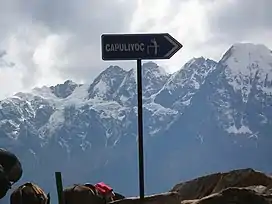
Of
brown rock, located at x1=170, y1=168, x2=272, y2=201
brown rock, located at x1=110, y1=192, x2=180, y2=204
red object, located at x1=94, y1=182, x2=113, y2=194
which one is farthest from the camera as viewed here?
brown rock, located at x1=170, y1=168, x2=272, y2=201

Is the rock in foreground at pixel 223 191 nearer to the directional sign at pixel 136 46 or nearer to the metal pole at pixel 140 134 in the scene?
the metal pole at pixel 140 134

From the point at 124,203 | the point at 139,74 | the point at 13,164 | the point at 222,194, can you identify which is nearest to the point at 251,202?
the point at 222,194

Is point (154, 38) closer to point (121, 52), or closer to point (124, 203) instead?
point (121, 52)

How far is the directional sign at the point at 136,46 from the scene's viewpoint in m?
14.2

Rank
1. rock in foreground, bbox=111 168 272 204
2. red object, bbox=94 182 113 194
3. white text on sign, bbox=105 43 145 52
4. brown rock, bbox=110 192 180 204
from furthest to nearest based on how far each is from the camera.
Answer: red object, bbox=94 182 113 194, brown rock, bbox=110 192 180 204, rock in foreground, bbox=111 168 272 204, white text on sign, bbox=105 43 145 52

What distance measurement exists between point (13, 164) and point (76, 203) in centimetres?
361

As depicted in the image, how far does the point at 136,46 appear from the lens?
46.7 ft

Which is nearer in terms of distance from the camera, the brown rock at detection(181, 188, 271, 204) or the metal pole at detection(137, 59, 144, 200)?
the metal pole at detection(137, 59, 144, 200)

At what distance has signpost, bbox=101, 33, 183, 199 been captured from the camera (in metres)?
14.2

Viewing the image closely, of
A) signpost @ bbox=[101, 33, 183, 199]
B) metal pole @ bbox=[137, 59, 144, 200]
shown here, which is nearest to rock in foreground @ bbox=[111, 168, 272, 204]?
metal pole @ bbox=[137, 59, 144, 200]

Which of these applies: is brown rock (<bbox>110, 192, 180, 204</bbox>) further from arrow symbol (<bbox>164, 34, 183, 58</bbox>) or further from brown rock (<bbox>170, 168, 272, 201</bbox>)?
brown rock (<bbox>170, 168, 272, 201</bbox>)

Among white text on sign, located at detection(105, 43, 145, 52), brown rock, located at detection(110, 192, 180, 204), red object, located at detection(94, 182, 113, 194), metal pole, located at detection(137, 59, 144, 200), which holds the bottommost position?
brown rock, located at detection(110, 192, 180, 204)

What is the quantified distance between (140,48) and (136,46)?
0.29 ft

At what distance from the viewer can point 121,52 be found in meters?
14.3
